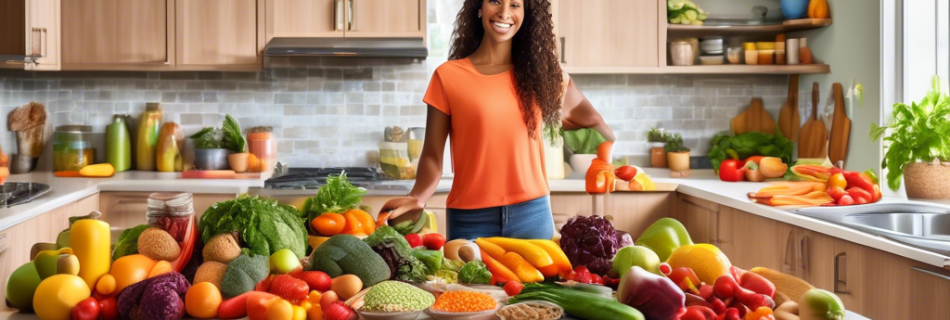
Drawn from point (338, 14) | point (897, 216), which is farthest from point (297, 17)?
point (897, 216)

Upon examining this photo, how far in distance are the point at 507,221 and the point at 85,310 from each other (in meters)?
1.31

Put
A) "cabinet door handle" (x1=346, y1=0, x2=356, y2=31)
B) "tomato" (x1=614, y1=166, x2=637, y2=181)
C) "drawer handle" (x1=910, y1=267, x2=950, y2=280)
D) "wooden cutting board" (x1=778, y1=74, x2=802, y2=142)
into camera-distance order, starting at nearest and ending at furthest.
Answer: "drawer handle" (x1=910, y1=267, x2=950, y2=280), "tomato" (x1=614, y1=166, x2=637, y2=181), "cabinet door handle" (x1=346, y1=0, x2=356, y2=31), "wooden cutting board" (x1=778, y1=74, x2=802, y2=142)

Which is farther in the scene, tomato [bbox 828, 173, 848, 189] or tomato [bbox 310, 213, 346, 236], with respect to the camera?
tomato [bbox 828, 173, 848, 189]

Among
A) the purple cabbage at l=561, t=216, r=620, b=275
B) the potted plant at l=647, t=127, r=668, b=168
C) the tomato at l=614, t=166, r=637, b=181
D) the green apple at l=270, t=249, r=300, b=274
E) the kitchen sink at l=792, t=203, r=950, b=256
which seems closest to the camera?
the green apple at l=270, t=249, r=300, b=274

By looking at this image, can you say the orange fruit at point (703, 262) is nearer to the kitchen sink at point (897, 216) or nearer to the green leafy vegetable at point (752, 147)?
the kitchen sink at point (897, 216)

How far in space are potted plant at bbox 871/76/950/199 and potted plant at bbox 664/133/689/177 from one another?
139cm

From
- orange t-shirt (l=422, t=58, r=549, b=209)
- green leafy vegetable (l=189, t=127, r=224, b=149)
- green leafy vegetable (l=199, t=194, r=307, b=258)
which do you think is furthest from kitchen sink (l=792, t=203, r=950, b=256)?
green leafy vegetable (l=189, t=127, r=224, b=149)

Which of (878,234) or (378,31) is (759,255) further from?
(378,31)

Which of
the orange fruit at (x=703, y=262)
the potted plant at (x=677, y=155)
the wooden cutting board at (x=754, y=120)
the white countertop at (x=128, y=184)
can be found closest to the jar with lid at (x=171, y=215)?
the orange fruit at (x=703, y=262)

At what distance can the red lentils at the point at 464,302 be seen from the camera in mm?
1669

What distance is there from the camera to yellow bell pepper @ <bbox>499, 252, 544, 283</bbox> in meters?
1.93

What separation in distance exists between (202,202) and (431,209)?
115 cm

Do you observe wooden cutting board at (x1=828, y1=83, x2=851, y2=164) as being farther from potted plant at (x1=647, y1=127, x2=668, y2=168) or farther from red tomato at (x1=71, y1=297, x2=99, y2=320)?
red tomato at (x1=71, y1=297, x2=99, y2=320)

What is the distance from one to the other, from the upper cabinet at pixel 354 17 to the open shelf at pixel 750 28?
4.77 ft
